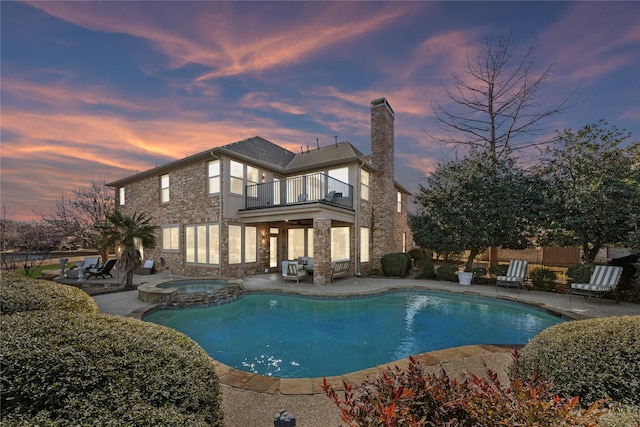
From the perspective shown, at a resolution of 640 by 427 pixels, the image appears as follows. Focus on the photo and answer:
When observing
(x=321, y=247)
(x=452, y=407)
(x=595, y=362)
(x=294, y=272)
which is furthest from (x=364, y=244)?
(x=452, y=407)

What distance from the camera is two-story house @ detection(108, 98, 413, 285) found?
11.9 m

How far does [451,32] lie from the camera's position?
8281 millimetres

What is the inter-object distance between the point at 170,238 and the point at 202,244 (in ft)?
→ 9.06

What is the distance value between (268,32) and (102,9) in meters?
3.75

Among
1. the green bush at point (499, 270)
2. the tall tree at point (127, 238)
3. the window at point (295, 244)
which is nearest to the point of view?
the tall tree at point (127, 238)

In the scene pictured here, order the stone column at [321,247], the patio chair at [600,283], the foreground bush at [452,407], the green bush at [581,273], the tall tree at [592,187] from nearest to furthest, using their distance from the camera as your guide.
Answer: the foreground bush at [452,407] < the patio chair at [600,283] < the green bush at [581,273] < the tall tree at [592,187] < the stone column at [321,247]

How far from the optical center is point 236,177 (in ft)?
40.9

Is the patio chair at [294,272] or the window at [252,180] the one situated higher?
the window at [252,180]

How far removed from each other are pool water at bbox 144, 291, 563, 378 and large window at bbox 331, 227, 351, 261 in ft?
12.3

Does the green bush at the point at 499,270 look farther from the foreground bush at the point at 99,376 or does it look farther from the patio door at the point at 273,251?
the foreground bush at the point at 99,376

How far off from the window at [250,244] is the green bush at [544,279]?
457 inches

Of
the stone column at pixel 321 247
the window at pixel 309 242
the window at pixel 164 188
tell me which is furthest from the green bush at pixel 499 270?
the window at pixel 164 188

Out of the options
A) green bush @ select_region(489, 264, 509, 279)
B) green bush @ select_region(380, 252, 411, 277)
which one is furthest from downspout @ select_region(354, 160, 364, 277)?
green bush @ select_region(489, 264, 509, 279)

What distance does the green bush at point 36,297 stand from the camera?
331 centimetres
